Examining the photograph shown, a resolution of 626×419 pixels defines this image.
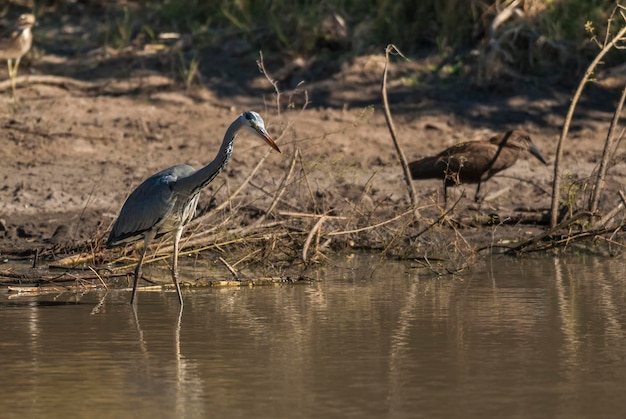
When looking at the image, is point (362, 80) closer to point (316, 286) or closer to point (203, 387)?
point (316, 286)

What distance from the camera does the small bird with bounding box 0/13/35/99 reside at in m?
12.2

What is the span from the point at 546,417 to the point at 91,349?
2.31 meters

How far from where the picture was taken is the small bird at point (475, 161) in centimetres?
998

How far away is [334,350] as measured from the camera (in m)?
5.84

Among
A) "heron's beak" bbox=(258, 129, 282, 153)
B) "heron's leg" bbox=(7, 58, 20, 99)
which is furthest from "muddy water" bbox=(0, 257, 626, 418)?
"heron's leg" bbox=(7, 58, 20, 99)

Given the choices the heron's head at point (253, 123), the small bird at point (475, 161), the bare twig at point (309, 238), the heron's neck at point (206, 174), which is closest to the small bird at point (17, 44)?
the small bird at point (475, 161)

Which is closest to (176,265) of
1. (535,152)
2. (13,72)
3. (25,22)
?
(535,152)

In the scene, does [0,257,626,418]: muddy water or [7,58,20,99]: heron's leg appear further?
[7,58,20,99]: heron's leg

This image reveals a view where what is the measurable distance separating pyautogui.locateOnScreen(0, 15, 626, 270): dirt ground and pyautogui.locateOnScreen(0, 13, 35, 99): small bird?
200 millimetres

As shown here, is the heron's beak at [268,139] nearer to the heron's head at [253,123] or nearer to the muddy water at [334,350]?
the heron's head at [253,123]

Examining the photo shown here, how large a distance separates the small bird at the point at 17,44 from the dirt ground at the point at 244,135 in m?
0.20

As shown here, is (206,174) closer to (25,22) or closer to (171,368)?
(171,368)

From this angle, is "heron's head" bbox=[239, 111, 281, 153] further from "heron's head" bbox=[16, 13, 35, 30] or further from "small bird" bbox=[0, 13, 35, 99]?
"heron's head" bbox=[16, 13, 35, 30]

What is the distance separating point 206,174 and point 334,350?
1.82 meters
